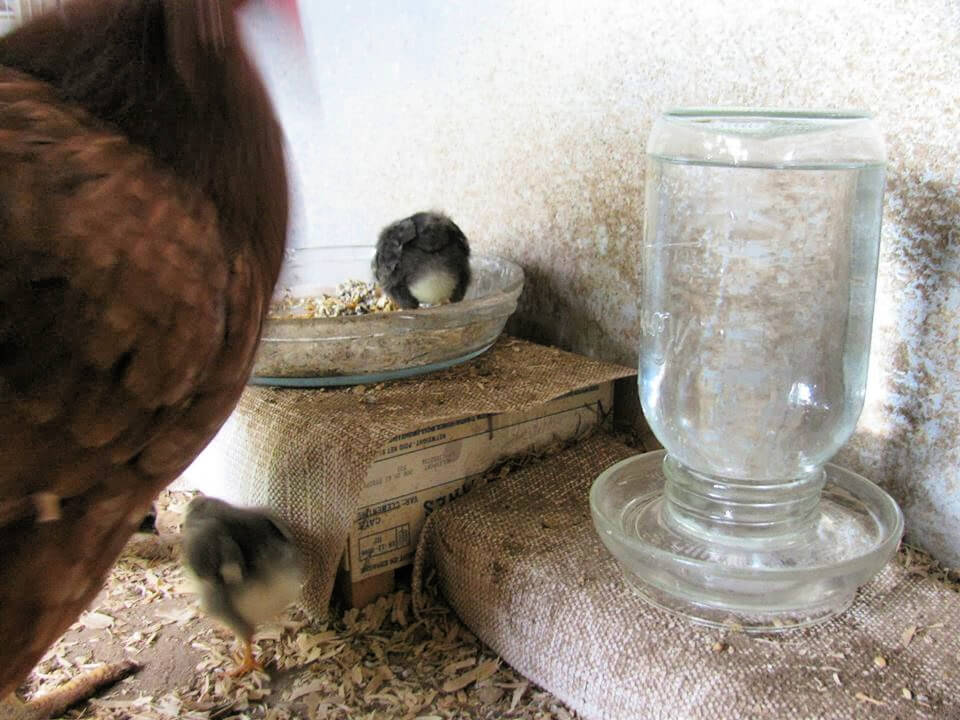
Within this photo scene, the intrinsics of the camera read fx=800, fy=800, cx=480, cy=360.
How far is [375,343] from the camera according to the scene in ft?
5.21

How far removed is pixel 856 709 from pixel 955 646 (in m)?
0.20

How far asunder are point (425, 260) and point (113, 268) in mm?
1160

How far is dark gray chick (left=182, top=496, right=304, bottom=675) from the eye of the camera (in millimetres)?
1319

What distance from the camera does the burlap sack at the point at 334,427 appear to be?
1358 mm

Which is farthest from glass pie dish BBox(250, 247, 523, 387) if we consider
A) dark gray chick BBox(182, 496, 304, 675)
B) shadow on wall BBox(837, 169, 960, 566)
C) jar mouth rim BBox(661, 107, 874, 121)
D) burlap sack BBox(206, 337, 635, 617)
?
shadow on wall BBox(837, 169, 960, 566)

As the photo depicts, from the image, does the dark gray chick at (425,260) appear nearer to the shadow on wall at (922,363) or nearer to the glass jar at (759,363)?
the glass jar at (759,363)

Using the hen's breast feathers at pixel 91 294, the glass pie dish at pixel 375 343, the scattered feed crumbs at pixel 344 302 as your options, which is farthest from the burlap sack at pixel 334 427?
the hen's breast feathers at pixel 91 294

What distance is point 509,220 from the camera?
2008 mm

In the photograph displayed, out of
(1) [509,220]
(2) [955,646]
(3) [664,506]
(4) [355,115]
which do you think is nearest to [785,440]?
(3) [664,506]

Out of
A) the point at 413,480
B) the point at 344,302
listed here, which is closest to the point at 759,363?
the point at 413,480

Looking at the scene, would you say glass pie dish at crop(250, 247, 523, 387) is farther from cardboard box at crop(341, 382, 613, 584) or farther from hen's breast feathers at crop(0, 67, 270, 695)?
hen's breast feathers at crop(0, 67, 270, 695)

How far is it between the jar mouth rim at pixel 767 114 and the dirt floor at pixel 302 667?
0.93 m

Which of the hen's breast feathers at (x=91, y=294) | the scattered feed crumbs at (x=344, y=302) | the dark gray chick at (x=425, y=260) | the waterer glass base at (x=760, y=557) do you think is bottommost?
the waterer glass base at (x=760, y=557)

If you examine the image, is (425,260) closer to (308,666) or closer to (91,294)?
(308,666)
